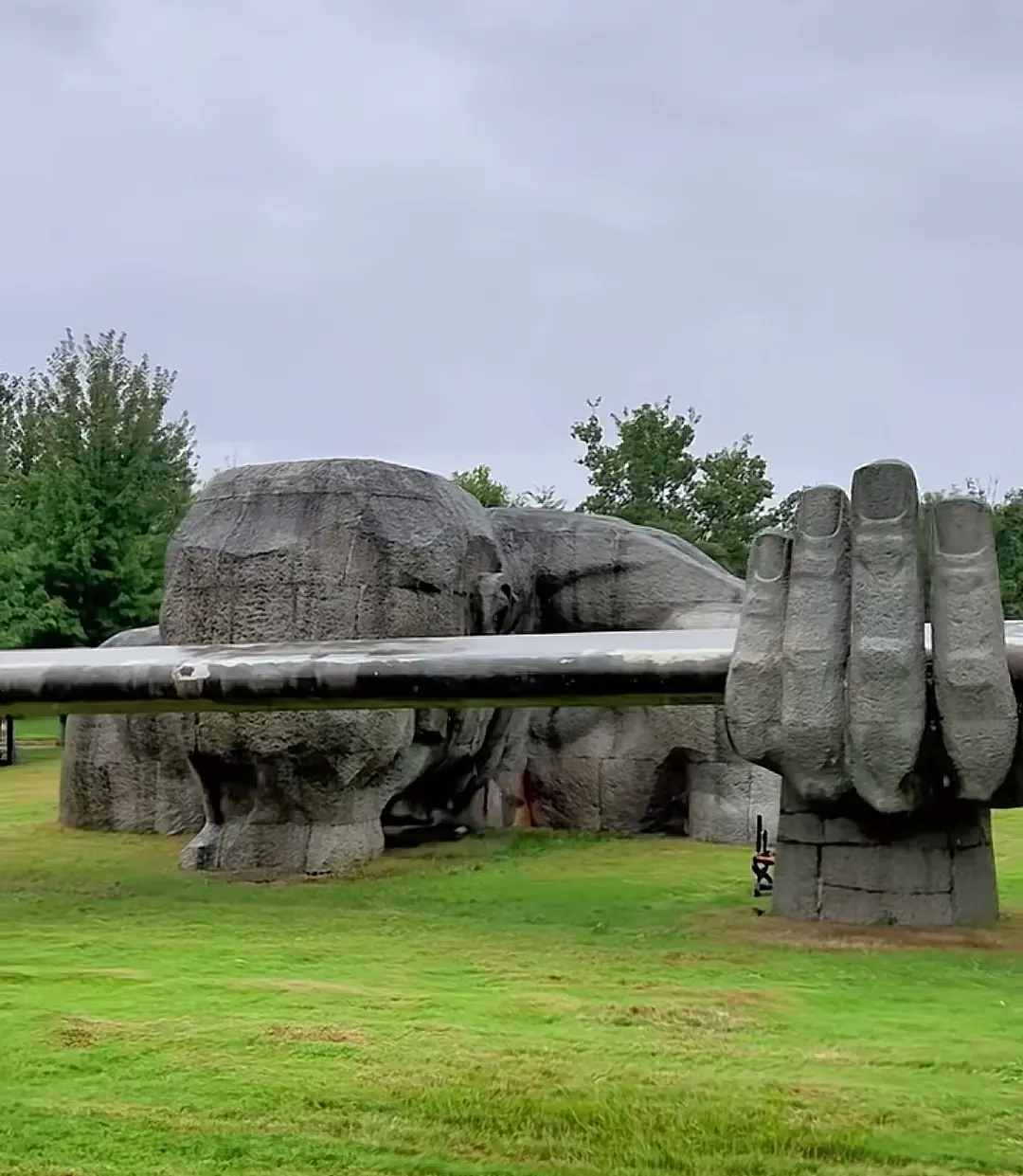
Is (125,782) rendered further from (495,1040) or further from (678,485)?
(678,485)

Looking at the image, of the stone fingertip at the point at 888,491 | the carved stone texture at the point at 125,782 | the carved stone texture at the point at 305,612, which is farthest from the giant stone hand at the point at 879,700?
the carved stone texture at the point at 125,782

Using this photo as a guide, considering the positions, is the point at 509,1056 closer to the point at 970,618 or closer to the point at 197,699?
the point at 970,618

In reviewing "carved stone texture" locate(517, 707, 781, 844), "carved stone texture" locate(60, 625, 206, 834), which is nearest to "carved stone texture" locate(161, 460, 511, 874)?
"carved stone texture" locate(60, 625, 206, 834)

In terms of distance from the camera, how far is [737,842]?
1085 centimetres

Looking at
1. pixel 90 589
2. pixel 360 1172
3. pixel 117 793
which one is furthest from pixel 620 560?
pixel 90 589

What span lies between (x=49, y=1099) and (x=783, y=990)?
8.17ft

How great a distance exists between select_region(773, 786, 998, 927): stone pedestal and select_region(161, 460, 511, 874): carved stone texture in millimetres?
3157

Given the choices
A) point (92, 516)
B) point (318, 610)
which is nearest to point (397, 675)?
point (318, 610)

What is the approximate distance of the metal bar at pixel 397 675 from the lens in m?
6.80

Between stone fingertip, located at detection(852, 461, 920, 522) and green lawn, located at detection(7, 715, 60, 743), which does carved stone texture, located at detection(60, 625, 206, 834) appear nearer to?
stone fingertip, located at detection(852, 461, 920, 522)

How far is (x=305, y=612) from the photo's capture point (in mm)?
9070

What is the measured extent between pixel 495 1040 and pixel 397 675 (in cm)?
286

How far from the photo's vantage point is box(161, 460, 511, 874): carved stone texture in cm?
893

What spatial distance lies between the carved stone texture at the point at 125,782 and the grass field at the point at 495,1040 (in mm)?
3996
